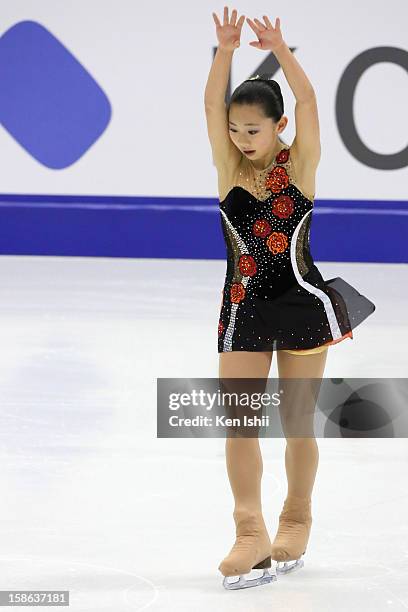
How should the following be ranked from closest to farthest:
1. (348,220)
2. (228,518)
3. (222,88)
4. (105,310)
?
(222,88) → (228,518) → (105,310) → (348,220)

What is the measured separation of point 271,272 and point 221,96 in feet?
1.32

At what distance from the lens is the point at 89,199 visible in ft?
30.7

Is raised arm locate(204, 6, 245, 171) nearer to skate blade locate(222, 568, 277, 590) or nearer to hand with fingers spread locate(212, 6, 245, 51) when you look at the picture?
hand with fingers spread locate(212, 6, 245, 51)

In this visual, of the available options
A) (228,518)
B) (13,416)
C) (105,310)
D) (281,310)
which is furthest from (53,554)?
(105,310)

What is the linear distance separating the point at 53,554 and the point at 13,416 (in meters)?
1.48

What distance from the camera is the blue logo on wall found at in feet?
30.8

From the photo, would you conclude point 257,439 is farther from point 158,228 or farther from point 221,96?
point 158,228

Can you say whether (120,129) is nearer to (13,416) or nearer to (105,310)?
(105,310)

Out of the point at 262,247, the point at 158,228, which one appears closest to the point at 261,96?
the point at 262,247

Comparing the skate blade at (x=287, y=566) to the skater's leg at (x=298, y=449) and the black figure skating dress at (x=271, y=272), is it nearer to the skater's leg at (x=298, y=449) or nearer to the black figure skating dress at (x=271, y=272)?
the skater's leg at (x=298, y=449)

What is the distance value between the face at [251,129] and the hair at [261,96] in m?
0.01

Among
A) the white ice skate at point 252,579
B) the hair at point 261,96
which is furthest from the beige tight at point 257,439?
the hair at point 261,96

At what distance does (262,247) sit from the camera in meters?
2.82

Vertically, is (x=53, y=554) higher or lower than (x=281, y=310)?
lower
